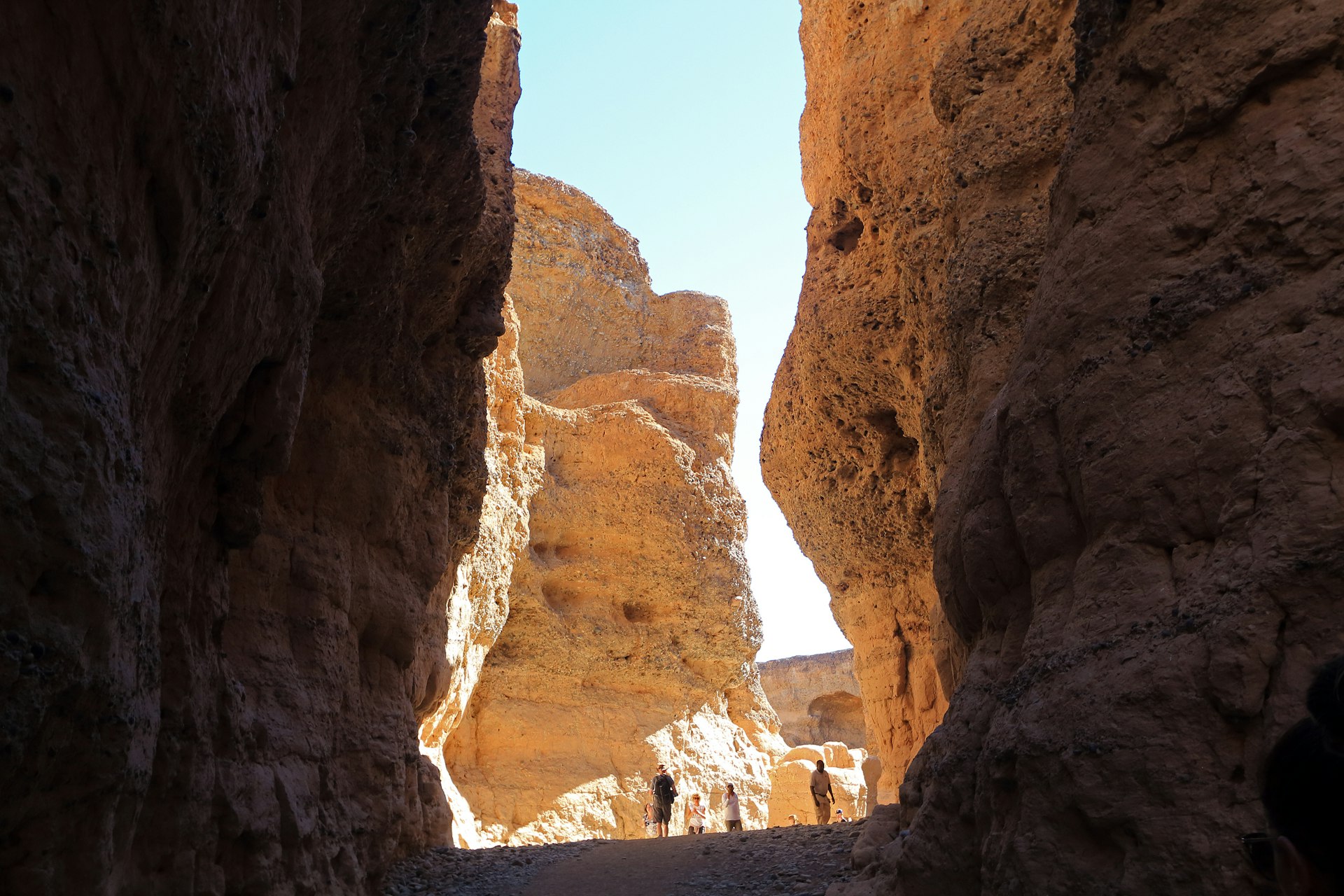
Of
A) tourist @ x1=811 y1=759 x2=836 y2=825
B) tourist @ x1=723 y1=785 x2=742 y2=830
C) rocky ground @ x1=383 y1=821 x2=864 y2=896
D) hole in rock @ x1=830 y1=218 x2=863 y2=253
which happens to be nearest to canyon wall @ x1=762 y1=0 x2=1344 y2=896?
rocky ground @ x1=383 y1=821 x2=864 y2=896

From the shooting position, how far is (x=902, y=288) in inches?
408

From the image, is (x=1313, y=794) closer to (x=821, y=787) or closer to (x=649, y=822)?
(x=821, y=787)

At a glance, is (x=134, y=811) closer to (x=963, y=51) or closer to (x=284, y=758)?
(x=284, y=758)

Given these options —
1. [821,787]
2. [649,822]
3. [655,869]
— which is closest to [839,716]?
[649,822]

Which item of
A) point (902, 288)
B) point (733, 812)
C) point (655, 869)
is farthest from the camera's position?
point (733, 812)

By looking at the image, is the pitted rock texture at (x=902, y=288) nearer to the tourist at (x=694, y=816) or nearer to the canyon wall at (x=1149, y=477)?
the canyon wall at (x=1149, y=477)

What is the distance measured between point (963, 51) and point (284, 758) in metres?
7.45

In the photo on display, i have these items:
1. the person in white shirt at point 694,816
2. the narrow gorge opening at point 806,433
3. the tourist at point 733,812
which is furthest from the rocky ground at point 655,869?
the person in white shirt at point 694,816

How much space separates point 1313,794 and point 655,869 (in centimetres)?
868

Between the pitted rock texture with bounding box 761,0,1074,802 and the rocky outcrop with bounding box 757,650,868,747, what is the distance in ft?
79.6

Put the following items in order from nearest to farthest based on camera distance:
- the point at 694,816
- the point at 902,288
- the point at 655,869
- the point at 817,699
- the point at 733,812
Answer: the point at 655,869 → the point at 902,288 → the point at 733,812 → the point at 694,816 → the point at 817,699

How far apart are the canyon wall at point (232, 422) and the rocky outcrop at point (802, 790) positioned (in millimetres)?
13866

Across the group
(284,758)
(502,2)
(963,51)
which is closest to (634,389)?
(502,2)

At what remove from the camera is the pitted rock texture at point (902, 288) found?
754cm
